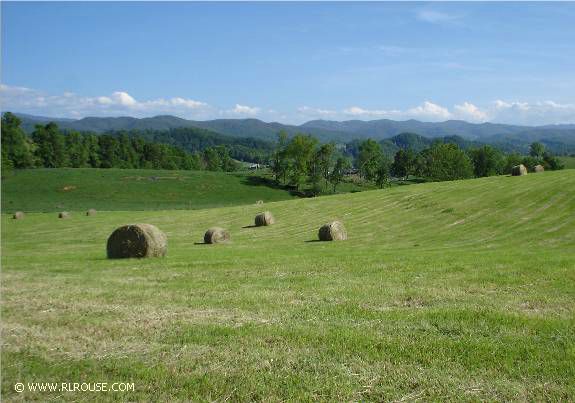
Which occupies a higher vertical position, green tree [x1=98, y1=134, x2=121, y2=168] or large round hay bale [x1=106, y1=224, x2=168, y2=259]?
green tree [x1=98, y1=134, x2=121, y2=168]

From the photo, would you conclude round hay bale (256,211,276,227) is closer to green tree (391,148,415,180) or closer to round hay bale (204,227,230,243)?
round hay bale (204,227,230,243)

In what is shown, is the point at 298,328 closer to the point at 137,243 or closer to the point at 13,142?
the point at 137,243

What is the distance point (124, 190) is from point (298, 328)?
3807 inches

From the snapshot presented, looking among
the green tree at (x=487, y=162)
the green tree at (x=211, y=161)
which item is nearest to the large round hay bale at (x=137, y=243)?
the green tree at (x=487, y=162)

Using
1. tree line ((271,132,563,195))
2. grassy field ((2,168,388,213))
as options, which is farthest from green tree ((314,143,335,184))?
grassy field ((2,168,388,213))

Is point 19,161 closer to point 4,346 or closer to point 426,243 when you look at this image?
point 426,243

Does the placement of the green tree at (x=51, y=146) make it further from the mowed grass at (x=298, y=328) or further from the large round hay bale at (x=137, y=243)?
the mowed grass at (x=298, y=328)

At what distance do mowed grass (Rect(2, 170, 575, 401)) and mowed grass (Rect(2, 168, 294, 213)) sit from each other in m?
66.7

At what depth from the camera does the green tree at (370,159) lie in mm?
131375

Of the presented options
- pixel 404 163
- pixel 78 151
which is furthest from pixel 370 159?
pixel 78 151

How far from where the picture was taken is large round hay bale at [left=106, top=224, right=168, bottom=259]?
882 inches

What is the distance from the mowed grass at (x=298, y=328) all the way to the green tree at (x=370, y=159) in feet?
378

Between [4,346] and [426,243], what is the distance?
2518 centimetres

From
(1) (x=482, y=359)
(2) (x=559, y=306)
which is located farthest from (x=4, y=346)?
(2) (x=559, y=306)
